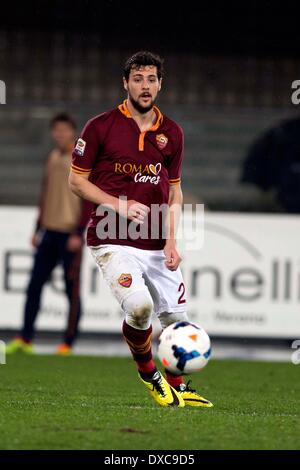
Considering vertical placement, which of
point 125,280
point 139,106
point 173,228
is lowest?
point 125,280

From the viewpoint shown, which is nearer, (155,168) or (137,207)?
(137,207)

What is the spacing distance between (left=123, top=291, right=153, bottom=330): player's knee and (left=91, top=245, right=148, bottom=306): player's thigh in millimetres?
37

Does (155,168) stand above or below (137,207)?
above

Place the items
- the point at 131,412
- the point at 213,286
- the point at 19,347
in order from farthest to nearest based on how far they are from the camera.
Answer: the point at 213,286, the point at 19,347, the point at 131,412

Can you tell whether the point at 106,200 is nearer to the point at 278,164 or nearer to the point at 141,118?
the point at 141,118

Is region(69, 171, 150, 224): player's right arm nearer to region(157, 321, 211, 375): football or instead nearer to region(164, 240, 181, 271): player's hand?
region(164, 240, 181, 271): player's hand

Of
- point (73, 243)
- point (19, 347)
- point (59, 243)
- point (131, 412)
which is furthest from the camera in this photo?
point (19, 347)

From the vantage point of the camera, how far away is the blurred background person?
1536cm

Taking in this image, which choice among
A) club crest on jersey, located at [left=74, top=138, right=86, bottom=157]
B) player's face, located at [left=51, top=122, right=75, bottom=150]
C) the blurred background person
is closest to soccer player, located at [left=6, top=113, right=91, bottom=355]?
player's face, located at [left=51, top=122, right=75, bottom=150]

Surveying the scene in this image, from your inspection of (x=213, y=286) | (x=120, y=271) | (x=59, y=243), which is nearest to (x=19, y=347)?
(x=59, y=243)

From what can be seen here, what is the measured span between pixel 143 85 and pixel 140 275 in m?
1.19

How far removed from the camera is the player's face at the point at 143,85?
8.09m

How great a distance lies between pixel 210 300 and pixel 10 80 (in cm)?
369

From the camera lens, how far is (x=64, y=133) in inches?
525
